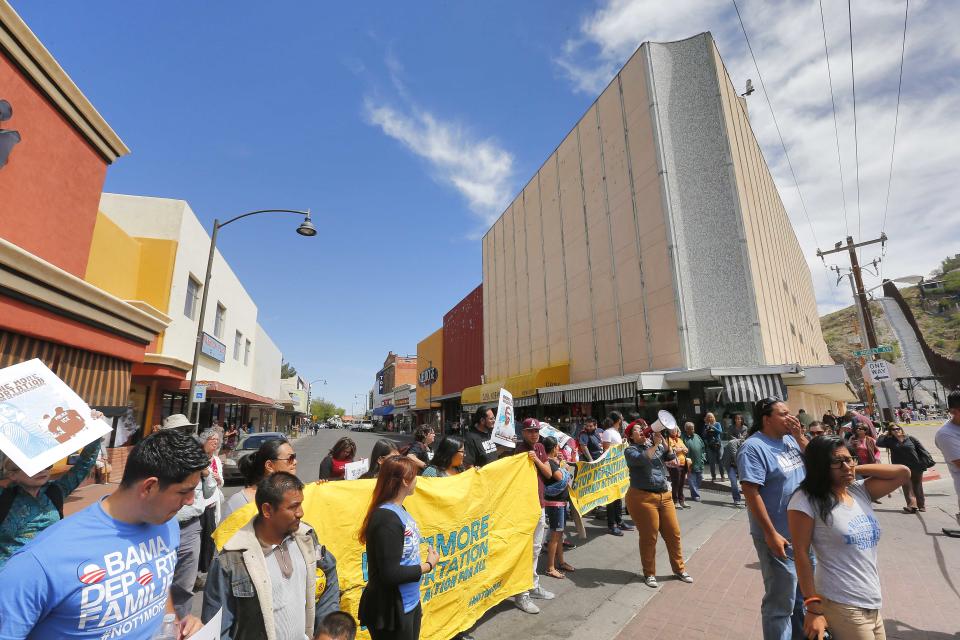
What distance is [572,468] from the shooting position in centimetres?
715

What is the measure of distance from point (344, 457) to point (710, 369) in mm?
11575

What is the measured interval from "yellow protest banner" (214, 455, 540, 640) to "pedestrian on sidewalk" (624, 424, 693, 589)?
1278 millimetres

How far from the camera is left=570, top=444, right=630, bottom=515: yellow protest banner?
694 centimetres

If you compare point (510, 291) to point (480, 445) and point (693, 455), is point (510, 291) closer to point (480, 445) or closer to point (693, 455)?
point (693, 455)

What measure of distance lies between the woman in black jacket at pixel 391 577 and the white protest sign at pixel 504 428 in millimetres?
2344

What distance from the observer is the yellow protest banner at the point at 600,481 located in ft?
22.8

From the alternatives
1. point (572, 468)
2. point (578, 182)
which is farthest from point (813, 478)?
point (578, 182)

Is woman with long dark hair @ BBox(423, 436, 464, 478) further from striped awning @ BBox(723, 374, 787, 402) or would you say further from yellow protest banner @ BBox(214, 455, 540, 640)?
striped awning @ BBox(723, 374, 787, 402)

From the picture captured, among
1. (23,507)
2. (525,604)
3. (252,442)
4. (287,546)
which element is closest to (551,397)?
(252,442)

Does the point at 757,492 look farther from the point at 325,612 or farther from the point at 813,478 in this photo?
the point at 325,612

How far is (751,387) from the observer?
523 inches

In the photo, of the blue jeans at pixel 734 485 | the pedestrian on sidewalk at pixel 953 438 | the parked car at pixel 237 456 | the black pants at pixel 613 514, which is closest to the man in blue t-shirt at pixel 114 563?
the pedestrian on sidewalk at pixel 953 438

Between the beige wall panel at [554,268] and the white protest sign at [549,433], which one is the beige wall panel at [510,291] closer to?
the beige wall panel at [554,268]

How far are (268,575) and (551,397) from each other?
19439 mm
